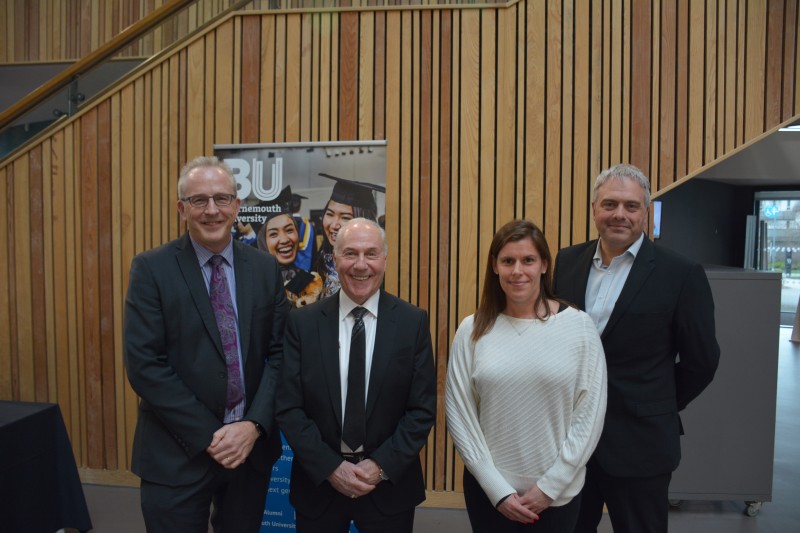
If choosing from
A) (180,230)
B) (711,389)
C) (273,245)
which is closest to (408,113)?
(273,245)

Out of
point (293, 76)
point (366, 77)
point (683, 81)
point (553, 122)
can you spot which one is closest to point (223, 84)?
Result: point (293, 76)

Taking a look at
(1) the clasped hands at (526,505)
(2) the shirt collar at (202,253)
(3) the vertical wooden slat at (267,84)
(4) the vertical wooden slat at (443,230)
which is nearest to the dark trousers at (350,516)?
(1) the clasped hands at (526,505)

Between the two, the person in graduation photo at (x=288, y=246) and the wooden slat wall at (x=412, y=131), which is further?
the person in graduation photo at (x=288, y=246)

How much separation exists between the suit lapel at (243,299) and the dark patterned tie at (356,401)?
42cm

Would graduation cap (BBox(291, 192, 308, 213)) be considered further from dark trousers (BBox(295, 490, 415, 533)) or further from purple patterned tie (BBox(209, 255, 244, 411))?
dark trousers (BBox(295, 490, 415, 533))

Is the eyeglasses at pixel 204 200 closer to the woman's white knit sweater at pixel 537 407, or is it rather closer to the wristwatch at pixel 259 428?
the wristwatch at pixel 259 428

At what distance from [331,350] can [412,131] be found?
239 centimetres

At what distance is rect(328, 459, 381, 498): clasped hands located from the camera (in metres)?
2.07

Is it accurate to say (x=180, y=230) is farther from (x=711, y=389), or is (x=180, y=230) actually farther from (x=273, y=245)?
(x=711, y=389)

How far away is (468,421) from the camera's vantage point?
2.16 meters

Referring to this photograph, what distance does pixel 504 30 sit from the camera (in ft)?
13.4

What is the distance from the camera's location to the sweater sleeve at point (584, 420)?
203 cm

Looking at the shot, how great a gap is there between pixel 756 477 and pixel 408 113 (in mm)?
3478

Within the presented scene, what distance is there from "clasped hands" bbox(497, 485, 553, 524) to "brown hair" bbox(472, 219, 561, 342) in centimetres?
55
